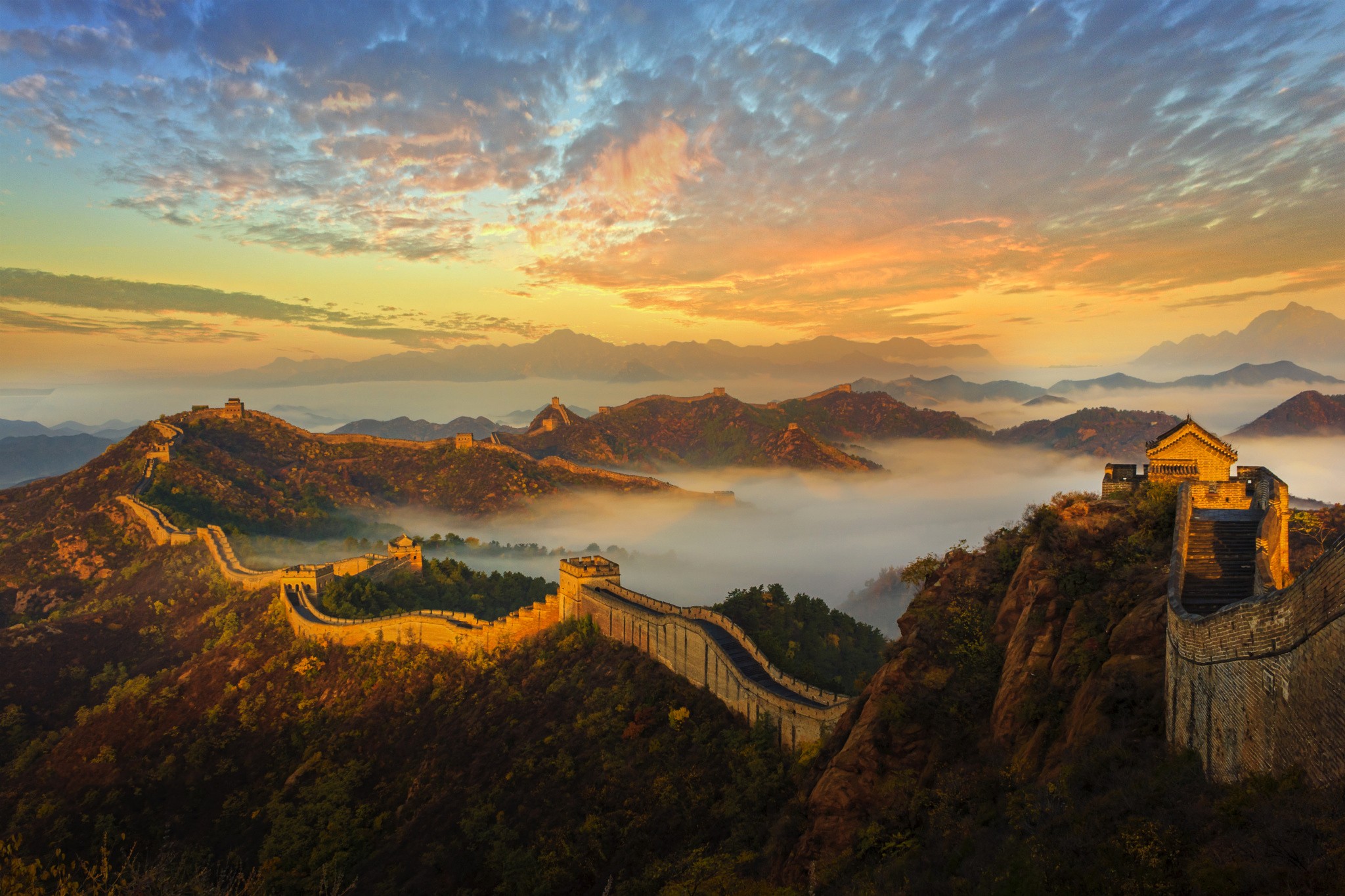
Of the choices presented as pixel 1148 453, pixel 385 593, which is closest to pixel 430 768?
pixel 385 593

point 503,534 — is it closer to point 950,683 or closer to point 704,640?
point 704,640

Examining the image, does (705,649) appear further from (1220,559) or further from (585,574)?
(1220,559)

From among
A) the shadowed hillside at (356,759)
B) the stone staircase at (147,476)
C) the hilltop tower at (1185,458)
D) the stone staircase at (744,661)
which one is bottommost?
the shadowed hillside at (356,759)

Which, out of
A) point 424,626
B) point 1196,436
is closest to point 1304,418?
point 1196,436

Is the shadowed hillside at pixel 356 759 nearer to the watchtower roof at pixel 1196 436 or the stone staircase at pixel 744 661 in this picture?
the stone staircase at pixel 744 661

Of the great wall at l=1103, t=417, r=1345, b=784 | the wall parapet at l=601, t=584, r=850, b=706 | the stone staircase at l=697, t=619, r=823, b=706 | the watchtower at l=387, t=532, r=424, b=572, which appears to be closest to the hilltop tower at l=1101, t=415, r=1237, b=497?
the great wall at l=1103, t=417, r=1345, b=784

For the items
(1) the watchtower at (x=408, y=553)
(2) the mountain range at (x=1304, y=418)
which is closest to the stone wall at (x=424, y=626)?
(1) the watchtower at (x=408, y=553)
